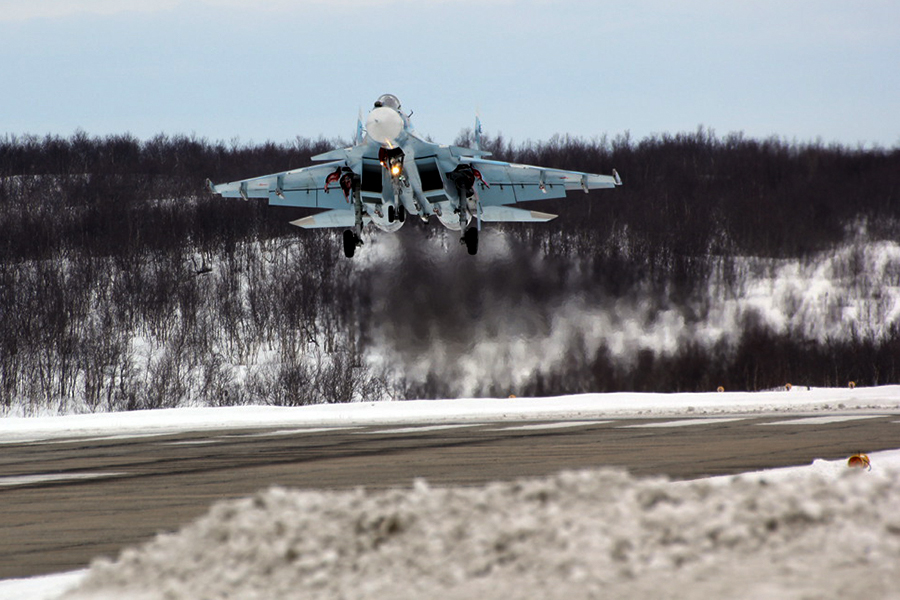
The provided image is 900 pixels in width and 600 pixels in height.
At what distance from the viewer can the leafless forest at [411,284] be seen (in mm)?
35656

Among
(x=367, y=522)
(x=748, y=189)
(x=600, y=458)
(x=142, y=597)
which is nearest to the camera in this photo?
(x=142, y=597)

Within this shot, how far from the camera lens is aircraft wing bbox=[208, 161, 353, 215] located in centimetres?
2797

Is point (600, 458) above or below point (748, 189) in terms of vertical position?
below

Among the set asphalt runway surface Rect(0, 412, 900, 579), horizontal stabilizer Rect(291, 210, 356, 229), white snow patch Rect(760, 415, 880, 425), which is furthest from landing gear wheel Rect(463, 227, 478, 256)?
white snow patch Rect(760, 415, 880, 425)

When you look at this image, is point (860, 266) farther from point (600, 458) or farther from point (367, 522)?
point (367, 522)

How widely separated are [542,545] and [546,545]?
2 centimetres

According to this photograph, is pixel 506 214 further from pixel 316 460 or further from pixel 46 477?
pixel 46 477

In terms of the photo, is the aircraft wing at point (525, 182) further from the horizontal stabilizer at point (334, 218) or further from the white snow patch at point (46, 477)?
the white snow patch at point (46, 477)

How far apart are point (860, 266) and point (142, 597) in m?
46.8

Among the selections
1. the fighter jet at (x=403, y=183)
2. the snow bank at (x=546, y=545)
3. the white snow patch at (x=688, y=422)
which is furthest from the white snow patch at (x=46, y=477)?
the fighter jet at (x=403, y=183)

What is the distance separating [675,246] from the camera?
43.8 m

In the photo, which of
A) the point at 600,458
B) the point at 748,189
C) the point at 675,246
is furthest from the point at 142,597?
the point at 748,189

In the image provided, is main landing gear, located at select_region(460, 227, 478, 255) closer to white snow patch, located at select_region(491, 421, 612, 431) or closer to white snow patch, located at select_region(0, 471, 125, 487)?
white snow patch, located at select_region(491, 421, 612, 431)

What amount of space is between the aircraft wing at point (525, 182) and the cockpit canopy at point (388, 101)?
16.8 ft
